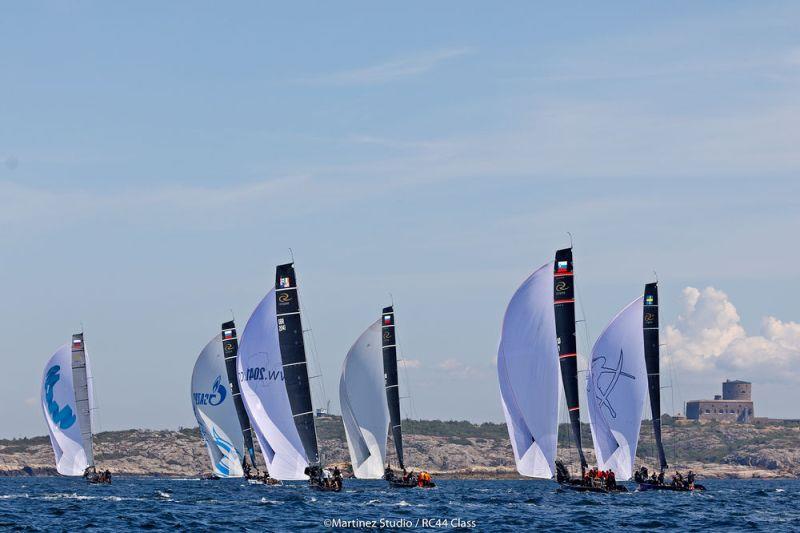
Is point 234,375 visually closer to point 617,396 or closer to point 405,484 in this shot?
point 405,484

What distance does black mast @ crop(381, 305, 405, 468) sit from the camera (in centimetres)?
9412

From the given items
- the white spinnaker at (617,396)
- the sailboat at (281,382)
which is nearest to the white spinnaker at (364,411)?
the sailboat at (281,382)

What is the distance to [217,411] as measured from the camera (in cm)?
11388

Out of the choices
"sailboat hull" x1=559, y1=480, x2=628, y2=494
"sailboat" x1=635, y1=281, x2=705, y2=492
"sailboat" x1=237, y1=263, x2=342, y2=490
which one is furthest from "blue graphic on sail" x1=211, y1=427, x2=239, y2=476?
"sailboat hull" x1=559, y1=480, x2=628, y2=494

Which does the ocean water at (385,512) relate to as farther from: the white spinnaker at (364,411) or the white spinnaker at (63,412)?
the white spinnaker at (63,412)

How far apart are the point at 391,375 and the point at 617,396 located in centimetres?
1707

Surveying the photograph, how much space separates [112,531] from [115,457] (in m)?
145

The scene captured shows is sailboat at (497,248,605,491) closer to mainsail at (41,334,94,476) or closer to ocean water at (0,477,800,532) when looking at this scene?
ocean water at (0,477,800,532)

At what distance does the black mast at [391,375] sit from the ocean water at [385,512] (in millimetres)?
4085

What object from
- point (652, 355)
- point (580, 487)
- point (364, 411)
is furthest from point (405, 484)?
point (652, 355)

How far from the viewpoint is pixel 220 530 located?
6016 cm

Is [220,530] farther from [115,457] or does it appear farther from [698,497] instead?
[115,457]

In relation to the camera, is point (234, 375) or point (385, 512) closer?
point (385, 512)

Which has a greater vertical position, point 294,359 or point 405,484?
point 294,359
